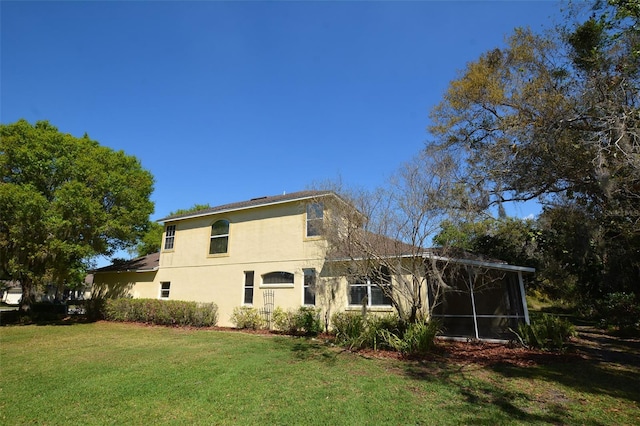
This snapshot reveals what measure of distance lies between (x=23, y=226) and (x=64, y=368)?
1162 cm

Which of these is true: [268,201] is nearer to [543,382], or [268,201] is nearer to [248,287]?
[248,287]

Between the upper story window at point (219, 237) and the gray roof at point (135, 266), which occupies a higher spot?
the upper story window at point (219, 237)

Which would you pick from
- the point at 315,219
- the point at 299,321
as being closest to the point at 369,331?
the point at 299,321

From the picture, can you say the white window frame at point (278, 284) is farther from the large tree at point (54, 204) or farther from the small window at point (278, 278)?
the large tree at point (54, 204)

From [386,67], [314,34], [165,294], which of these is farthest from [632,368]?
[165,294]

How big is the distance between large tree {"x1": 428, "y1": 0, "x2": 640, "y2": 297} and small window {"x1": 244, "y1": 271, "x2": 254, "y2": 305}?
10.7m

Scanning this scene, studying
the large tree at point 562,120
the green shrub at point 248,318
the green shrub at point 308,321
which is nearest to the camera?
the large tree at point 562,120

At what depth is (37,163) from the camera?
16.3 m

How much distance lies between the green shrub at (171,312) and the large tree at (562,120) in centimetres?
1332

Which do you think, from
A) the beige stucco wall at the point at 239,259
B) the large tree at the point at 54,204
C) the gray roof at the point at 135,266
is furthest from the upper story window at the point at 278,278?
the large tree at the point at 54,204

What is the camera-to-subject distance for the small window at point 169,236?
20.4 meters

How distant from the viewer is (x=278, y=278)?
624 inches

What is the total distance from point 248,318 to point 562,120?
47.2 feet

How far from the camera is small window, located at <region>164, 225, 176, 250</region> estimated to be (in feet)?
66.8
